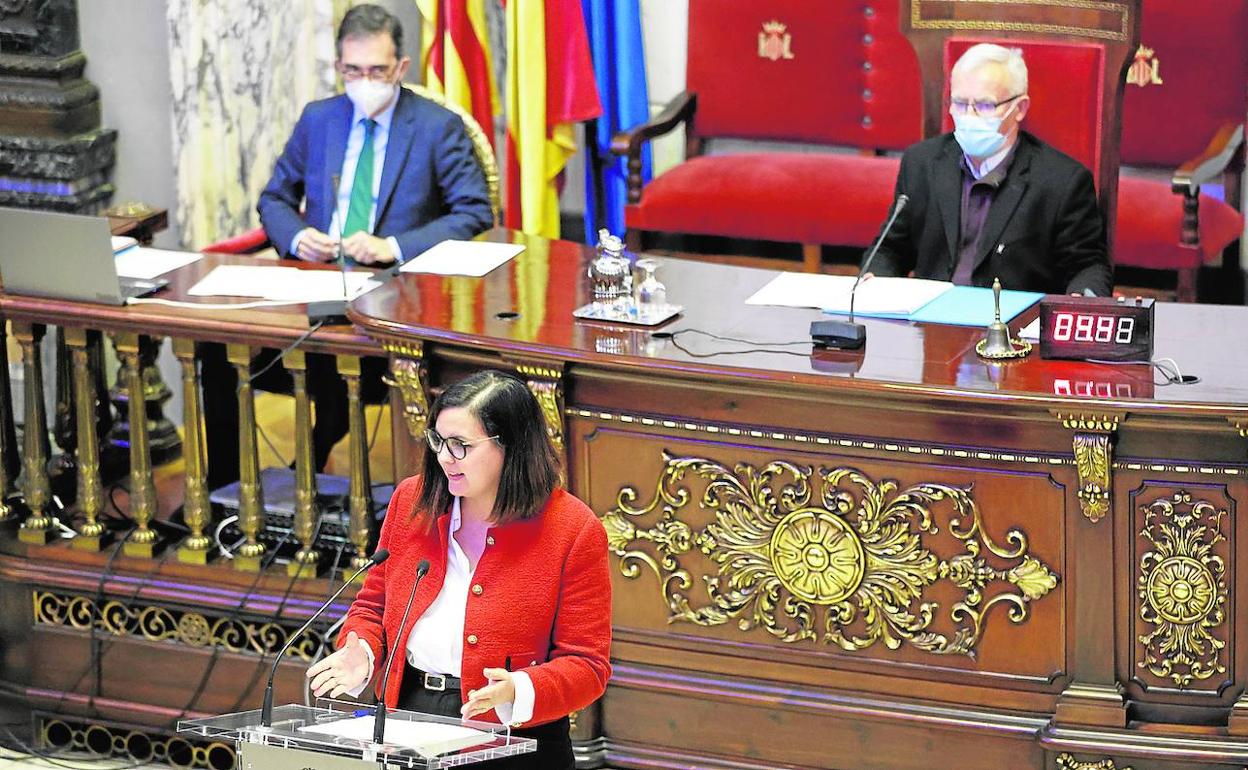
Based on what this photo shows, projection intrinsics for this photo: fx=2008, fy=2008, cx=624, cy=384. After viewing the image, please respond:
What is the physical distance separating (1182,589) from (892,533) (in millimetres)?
530

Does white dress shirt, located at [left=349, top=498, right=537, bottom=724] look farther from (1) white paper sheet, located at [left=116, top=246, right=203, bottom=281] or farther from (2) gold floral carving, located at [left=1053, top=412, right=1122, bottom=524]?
(1) white paper sheet, located at [left=116, top=246, right=203, bottom=281]

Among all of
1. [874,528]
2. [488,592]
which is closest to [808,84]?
[874,528]

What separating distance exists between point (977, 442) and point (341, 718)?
144cm

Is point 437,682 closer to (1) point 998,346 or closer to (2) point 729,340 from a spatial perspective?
(2) point 729,340

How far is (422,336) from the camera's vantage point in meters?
3.95

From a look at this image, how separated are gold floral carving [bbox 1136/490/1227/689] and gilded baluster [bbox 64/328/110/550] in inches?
88.5

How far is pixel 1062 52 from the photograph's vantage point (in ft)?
15.6

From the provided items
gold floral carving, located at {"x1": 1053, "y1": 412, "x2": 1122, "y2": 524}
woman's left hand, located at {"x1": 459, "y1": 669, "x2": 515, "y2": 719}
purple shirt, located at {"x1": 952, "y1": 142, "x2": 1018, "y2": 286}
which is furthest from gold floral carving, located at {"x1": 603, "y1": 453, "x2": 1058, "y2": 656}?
woman's left hand, located at {"x1": 459, "y1": 669, "x2": 515, "y2": 719}

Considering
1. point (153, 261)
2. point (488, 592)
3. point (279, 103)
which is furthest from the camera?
point (279, 103)

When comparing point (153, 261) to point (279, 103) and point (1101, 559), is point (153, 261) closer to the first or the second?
point (279, 103)

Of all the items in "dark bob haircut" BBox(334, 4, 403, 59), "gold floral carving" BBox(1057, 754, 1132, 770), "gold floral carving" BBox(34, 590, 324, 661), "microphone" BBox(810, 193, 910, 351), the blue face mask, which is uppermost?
"dark bob haircut" BBox(334, 4, 403, 59)

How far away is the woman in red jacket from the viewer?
9.30 ft

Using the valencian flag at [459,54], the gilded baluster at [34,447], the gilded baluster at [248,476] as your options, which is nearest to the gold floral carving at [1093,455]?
the gilded baluster at [248,476]

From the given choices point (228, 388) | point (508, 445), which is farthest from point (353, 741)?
point (228, 388)
